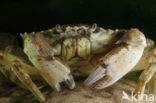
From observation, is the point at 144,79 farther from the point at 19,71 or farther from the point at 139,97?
the point at 19,71

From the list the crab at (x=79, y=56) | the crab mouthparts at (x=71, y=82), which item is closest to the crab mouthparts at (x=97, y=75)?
the crab at (x=79, y=56)

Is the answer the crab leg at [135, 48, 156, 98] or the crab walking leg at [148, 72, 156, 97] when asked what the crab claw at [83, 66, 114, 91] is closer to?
the crab leg at [135, 48, 156, 98]

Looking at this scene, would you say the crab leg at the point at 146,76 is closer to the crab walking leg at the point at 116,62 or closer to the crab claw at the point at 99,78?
the crab walking leg at the point at 116,62

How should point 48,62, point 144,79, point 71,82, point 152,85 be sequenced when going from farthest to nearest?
point 152,85 < point 144,79 < point 71,82 < point 48,62

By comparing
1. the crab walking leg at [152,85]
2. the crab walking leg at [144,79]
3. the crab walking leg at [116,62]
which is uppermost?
the crab walking leg at [116,62]

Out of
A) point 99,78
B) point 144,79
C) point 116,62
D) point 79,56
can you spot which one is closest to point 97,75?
point 99,78

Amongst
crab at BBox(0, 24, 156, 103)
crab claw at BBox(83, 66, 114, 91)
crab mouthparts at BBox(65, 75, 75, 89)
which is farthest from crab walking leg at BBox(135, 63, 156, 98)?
crab mouthparts at BBox(65, 75, 75, 89)

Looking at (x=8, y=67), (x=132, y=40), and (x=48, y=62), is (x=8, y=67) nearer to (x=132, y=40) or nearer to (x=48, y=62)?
(x=48, y=62)
